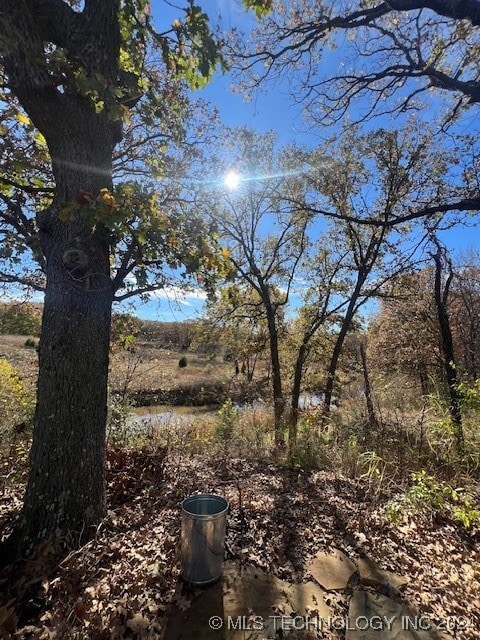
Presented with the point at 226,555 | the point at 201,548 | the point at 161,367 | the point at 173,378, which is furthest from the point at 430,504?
the point at 173,378

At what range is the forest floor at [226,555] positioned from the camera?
6.71 ft

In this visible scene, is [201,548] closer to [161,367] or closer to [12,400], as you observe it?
[12,400]

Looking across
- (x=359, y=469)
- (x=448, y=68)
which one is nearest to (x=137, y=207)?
(x=359, y=469)

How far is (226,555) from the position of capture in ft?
8.71

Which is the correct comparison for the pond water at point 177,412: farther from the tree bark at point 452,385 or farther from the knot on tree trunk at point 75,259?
the knot on tree trunk at point 75,259

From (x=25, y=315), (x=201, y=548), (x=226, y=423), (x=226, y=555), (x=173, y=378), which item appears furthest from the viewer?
(x=173, y=378)

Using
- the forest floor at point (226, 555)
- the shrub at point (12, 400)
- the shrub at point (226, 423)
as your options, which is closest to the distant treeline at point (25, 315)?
the shrub at point (12, 400)

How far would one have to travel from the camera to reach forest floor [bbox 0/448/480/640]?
204 centimetres

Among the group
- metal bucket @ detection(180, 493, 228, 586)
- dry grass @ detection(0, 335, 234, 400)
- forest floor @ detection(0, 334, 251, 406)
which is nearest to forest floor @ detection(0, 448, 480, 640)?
metal bucket @ detection(180, 493, 228, 586)

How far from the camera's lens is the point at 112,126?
3035 mm

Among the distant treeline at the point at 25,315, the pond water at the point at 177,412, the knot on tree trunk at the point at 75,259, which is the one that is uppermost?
the knot on tree trunk at the point at 75,259

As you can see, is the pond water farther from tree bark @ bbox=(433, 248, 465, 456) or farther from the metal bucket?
the metal bucket

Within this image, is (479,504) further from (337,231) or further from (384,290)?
(337,231)

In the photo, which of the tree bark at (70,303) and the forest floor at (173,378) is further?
the forest floor at (173,378)
